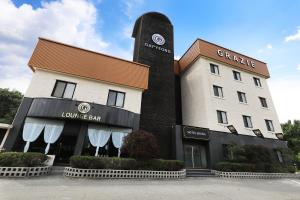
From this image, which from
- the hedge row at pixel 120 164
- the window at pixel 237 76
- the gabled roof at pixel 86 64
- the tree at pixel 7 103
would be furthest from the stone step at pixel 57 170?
the tree at pixel 7 103

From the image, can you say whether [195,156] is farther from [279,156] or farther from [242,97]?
[279,156]

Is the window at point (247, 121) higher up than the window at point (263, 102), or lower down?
lower down

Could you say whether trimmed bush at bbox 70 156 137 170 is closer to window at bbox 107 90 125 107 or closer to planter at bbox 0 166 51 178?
planter at bbox 0 166 51 178

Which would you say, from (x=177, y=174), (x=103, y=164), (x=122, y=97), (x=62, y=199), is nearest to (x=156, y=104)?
(x=122, y=97)

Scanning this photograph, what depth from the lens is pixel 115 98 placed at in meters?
17.2

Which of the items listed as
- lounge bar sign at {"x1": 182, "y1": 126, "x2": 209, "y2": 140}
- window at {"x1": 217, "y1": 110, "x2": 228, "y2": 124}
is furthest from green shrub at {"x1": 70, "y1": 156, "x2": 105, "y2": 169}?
window at {"x1": 217, "y1": 110, "x2": 228, "y2": 124}

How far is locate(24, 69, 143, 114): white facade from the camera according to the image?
14.8 meters

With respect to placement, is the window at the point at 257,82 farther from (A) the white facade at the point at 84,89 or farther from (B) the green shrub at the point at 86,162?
(B) the green shrub at the point at 86,162

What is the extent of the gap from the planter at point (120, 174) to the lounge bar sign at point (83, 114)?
14.3ft

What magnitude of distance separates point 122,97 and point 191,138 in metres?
8.44

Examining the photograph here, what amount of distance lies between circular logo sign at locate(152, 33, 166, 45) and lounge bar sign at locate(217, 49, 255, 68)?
27.1 ft

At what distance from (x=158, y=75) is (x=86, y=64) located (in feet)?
28.3

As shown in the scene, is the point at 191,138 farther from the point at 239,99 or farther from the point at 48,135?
the point at 48,135

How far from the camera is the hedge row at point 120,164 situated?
11102 mm
